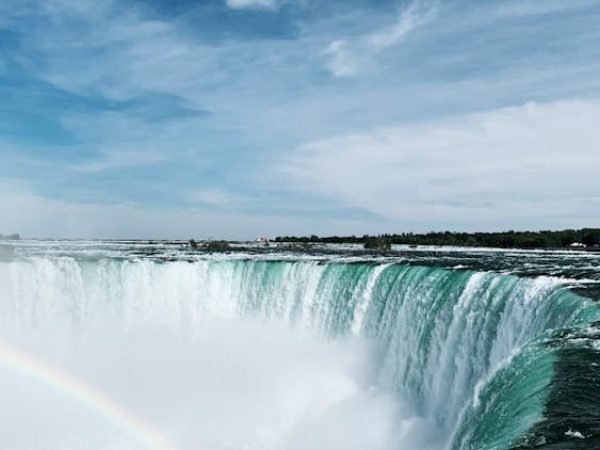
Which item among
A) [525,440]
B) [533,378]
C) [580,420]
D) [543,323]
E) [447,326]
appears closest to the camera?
[525,440]

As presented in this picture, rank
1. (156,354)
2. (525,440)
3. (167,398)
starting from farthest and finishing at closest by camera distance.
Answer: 1. (156,354)
2. (167,398)
3. (525,440)

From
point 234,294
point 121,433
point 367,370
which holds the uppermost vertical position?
point 234,294

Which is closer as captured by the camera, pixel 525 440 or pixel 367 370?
pixel 525 440

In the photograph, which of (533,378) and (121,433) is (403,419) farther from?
(533,378)

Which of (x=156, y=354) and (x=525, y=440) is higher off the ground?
(x=525, y=440)

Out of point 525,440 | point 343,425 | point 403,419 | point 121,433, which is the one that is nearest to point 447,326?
point 403,419

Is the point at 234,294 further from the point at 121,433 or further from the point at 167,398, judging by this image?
the point at 121,433
